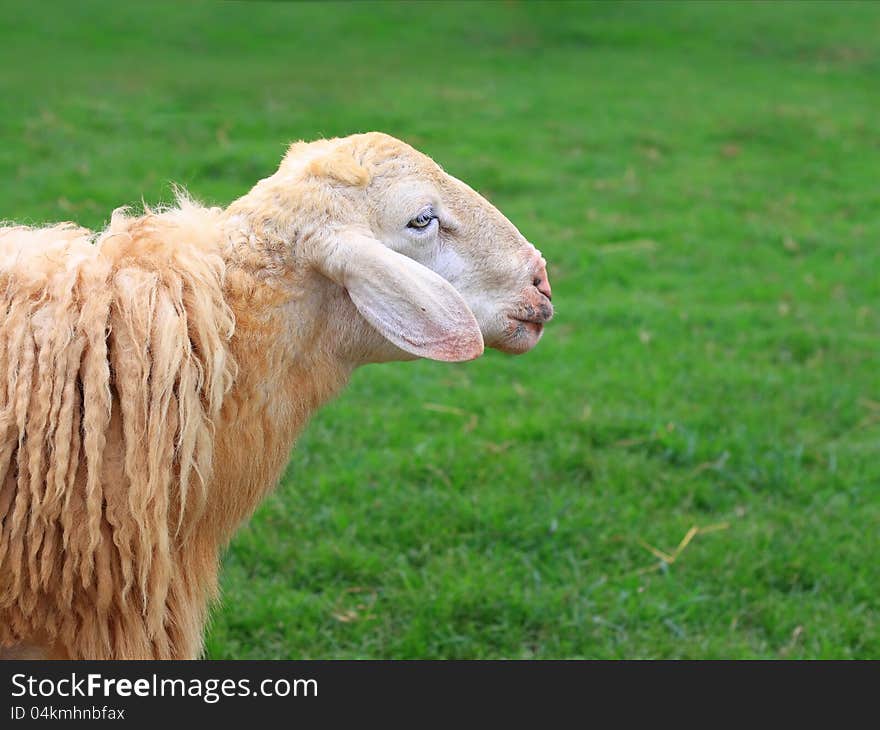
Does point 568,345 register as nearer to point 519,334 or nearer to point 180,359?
point 519,334

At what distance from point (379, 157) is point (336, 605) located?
1.86m

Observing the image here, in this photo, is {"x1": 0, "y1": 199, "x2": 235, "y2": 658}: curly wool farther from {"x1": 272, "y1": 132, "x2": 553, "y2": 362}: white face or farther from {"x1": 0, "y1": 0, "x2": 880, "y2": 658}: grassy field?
{"x1": 0, "y1": 0, "x2": 880, "y2": 658}: grassy field

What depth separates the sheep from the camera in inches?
101

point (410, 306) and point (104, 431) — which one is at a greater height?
point (410, 306)

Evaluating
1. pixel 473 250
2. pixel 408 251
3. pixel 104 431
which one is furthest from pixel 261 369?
pixel 473 250

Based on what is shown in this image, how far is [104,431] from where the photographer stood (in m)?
2.62

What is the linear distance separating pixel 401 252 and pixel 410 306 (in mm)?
338

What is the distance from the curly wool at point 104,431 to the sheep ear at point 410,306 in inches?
14.7

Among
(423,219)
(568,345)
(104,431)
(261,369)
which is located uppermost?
(423,219)

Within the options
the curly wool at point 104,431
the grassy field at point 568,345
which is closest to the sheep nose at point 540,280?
the curly wool at point 104,431

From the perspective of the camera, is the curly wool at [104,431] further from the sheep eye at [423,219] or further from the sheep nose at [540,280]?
the sheep nose at [540,280]

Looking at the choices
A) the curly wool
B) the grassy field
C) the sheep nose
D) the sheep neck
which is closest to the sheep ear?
the sheep neck

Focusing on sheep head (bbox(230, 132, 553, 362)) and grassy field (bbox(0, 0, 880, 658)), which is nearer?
sheep head (bbox(230, 132, 553, 362))

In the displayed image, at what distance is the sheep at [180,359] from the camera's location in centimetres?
257
